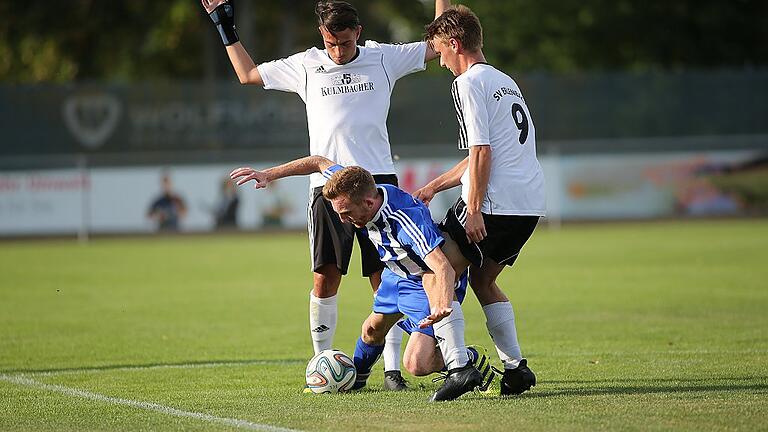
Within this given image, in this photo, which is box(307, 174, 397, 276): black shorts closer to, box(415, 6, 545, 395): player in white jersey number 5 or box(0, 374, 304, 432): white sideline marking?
box(415, 6, 545, 395): player in white jersey number 5

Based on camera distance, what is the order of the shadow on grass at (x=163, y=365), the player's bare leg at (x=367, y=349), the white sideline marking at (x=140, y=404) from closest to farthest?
1. the white sideline marking at (x=140, y=404)
2. the player's bare leg at (x=367, y=349)
3. the shadow on grass at (x=163, y=365)

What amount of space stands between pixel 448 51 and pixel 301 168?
110cm

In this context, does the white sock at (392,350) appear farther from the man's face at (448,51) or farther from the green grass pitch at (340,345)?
the man's face at (448,51)

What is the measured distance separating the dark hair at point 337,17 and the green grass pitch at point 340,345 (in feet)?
7.25

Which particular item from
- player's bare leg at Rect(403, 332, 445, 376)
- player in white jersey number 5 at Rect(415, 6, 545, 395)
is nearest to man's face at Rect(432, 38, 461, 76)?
player in white jersey number 5 at Rect(415, 6, 545, 395)

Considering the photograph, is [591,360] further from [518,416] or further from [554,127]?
[554,127]

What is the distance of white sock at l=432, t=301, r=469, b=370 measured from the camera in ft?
22.2

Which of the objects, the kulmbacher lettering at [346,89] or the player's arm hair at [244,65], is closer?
the kulmbacher lettering at [346,89]

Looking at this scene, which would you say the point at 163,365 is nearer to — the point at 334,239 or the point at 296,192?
the point at 334,239

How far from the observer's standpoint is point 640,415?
6242 mm

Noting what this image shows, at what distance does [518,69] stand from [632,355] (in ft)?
103

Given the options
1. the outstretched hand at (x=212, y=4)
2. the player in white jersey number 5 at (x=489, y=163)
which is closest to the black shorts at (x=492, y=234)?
the player in white jersey number 5 at (x=489, y=163)

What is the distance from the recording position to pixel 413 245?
6.64 metres

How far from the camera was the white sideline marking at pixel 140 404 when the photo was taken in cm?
616
